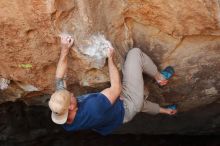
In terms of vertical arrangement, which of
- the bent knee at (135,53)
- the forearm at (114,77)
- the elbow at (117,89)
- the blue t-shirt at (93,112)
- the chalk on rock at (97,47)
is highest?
the chalk on rock at (97,47)

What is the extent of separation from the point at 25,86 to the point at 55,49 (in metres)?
0.72

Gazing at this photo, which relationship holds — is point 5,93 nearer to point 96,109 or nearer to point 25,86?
point 25,86

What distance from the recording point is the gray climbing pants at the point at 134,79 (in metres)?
4.06

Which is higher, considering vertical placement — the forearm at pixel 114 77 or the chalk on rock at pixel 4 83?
the forearm at pixel 114 77

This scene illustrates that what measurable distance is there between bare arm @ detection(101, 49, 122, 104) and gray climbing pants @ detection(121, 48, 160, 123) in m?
0.21

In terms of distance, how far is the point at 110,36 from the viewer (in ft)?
13.2

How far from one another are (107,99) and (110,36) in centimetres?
61

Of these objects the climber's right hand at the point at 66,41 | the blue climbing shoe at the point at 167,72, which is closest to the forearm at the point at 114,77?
the climber's right hand at the point at 66,41

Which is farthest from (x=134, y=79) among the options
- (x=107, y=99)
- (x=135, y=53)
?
(x=107, y=99)

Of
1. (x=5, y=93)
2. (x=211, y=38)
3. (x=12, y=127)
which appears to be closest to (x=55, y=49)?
(x=5, y=93)

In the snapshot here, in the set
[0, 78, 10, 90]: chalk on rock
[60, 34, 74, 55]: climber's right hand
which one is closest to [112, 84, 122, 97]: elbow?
[60, 34, 74, 55]: climber's right hand

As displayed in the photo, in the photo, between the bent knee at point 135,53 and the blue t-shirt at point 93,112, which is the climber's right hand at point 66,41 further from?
the bent knee at point 135,53

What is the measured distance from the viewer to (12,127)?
216 inches

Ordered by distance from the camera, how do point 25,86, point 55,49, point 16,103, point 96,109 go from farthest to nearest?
1. point 16,103
2. point 25,86
3. point 55,49
4. point 96,109
